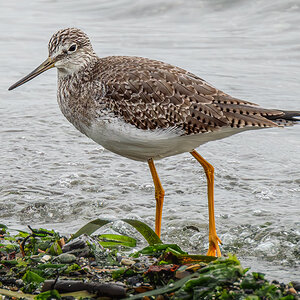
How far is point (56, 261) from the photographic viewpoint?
521 centimetres

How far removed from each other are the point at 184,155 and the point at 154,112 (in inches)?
130

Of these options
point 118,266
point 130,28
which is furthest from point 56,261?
point 130,28

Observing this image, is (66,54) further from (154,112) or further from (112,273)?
(112,273)

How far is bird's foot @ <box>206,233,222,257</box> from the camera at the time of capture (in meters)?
6.34

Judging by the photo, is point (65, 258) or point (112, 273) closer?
point (112, 273)

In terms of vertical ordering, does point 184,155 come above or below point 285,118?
below

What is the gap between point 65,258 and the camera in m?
5.19

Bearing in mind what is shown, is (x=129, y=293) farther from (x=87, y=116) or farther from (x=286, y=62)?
(x=286, y=62)

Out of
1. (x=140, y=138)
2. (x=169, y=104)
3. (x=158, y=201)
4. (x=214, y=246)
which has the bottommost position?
(x=214, y=246)

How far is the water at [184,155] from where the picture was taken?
A: 7078 mm

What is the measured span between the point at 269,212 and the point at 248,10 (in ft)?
36.3

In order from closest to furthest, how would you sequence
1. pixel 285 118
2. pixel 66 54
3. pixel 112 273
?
pixel 112 273 → pixel 285 118 → pixel 66 54

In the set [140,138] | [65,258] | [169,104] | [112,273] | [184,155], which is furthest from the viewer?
[184,155]

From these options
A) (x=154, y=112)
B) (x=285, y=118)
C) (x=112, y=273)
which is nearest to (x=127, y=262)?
(x=112, y=273)
